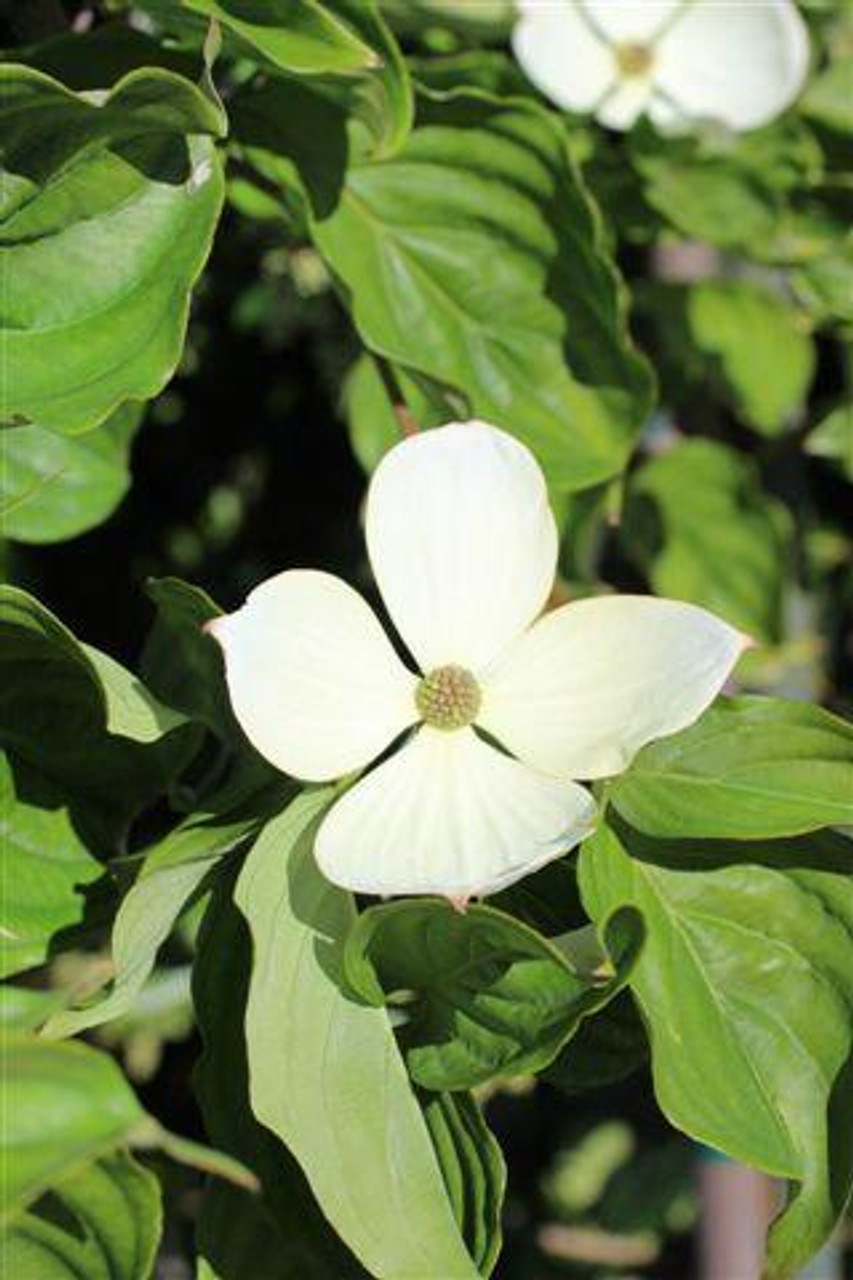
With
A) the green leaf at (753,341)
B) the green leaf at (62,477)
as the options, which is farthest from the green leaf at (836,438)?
the green leaf at (62,477)

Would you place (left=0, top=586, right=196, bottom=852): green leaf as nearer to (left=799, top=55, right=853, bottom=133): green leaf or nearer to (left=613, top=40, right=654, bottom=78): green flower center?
(left=613, top=40, right=654, bottom=78): green flower center

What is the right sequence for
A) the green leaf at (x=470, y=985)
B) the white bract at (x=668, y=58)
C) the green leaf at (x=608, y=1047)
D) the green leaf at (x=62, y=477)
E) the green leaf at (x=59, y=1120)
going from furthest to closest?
1. the white bract at (x=668, y=58)
2. the green leaf at (x=62, y=477)
3. the green leaf at (x=608, y=1047)
4. the green leaf at (x=470, y=985)
5. the green leaf at (x=59, y=1120)

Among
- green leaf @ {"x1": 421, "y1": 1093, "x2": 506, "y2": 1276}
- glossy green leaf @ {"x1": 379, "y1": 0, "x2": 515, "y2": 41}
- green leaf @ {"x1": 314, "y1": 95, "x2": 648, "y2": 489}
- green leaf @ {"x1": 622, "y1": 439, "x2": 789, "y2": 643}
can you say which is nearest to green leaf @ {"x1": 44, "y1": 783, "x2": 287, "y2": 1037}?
green leaf @ {"x1": 421, "y1": 1093, "x2": 506, "y2": 1276}

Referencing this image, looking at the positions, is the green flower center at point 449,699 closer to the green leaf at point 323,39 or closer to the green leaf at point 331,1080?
the green leaf at point 331,1080

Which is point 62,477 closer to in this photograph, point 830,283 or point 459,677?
point 459,677

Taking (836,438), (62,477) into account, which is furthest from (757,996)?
(836,438)

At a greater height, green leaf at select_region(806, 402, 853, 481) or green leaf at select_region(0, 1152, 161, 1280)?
green leaf at select_region(0, 1152, 161, 1280)
